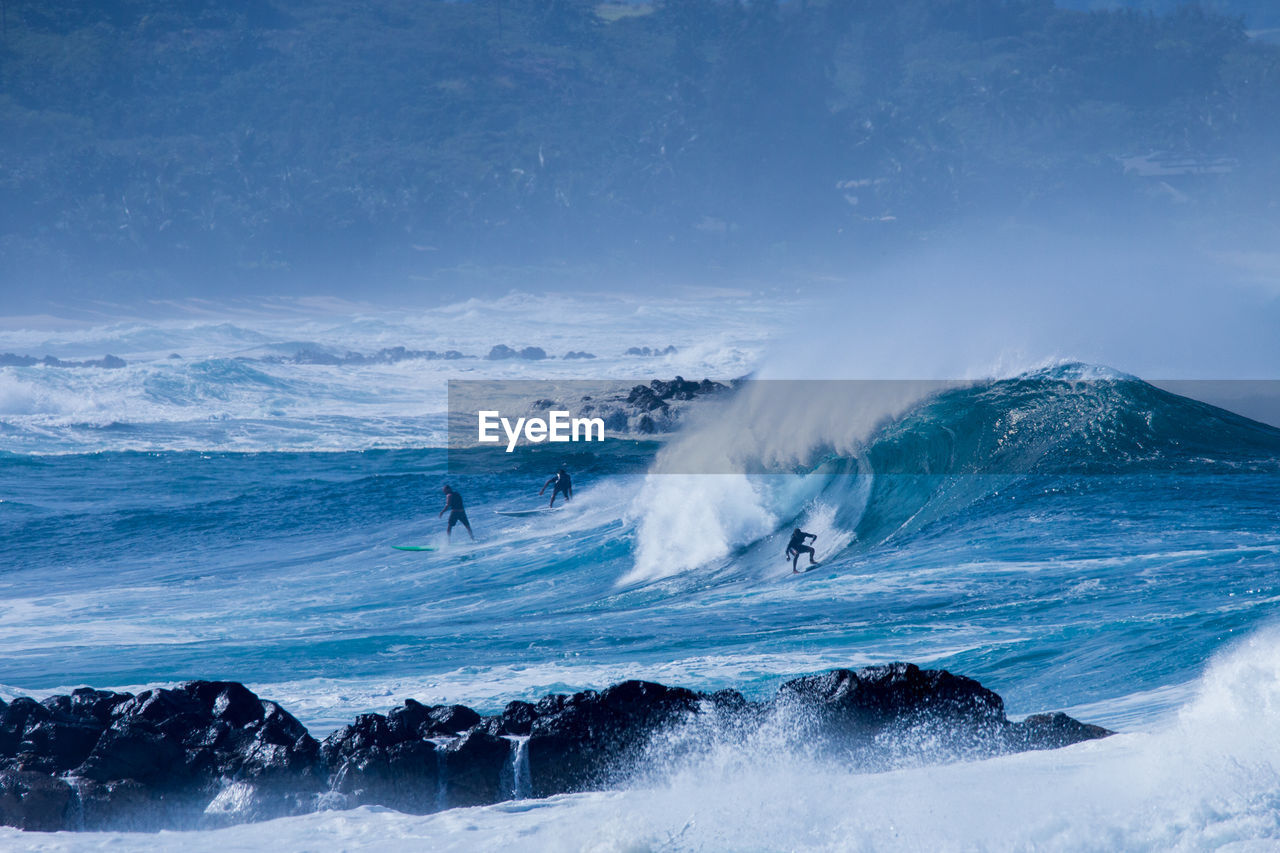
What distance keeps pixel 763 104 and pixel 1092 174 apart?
80.6 feet

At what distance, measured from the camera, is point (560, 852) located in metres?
5.86

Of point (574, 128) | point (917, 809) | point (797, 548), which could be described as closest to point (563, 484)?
point (797, 548)

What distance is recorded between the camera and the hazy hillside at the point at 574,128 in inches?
3140

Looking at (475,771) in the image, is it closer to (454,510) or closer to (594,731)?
(594,731)

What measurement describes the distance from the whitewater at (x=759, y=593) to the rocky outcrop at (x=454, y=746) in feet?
0.57

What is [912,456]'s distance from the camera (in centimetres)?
1502

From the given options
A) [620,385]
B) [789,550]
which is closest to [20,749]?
[789,550]

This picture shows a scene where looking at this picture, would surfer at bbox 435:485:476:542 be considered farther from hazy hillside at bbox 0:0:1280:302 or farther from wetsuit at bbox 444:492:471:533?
hazy hillside at bbox 0:0:1280:302

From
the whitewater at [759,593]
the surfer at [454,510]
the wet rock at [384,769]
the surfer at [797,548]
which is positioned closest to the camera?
the whitewater at [759,593]

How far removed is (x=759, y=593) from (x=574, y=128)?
8127cm

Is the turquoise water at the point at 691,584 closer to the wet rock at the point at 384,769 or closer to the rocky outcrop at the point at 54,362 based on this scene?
the wet rock at the point at 384,769

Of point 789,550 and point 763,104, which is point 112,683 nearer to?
point 789,550

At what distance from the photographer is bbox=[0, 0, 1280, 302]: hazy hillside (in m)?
79.8

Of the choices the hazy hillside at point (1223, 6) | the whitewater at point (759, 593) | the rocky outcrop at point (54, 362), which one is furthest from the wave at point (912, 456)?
the hazy hillside at point (1223, 6)
